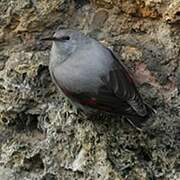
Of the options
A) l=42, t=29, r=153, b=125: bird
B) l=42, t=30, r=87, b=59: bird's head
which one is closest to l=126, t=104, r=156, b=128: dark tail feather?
l=42, t=29, r=153, b=125: bird

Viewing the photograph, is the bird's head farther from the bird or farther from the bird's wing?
the bird's wing

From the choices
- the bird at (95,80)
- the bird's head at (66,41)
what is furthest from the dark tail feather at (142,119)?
the bird's head at (66,41)

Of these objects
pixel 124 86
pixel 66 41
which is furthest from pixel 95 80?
pixel 66 41

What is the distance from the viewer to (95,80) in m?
2.78

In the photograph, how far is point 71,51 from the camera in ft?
10.1

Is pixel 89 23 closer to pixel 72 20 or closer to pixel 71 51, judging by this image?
pixel 72 20

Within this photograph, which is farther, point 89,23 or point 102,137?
point 89,23

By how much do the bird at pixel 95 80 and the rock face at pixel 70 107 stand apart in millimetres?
50

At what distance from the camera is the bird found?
271 cm

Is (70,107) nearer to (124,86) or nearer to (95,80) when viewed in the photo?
(95,80)

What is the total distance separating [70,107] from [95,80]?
0.71ft

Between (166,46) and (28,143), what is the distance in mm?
881

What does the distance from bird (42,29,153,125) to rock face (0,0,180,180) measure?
5 centimetres

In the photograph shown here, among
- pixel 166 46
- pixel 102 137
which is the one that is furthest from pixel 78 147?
pixel 166 46
